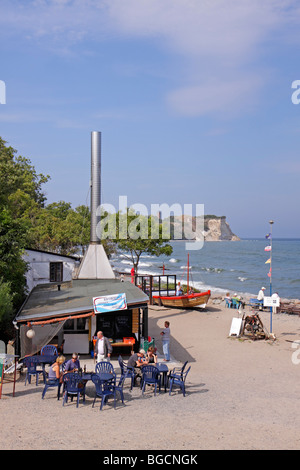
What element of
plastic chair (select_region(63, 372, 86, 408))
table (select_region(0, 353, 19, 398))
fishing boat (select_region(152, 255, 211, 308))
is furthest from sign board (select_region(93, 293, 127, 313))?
fishing boat (select_region(152, 255, 211, 308))

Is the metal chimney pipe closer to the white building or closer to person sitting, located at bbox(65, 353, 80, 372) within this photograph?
the white building

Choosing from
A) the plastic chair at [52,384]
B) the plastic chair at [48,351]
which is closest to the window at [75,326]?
the plastic chair at [48,351]

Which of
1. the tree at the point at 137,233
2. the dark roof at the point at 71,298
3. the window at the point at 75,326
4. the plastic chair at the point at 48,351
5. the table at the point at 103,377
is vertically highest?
the tree at the point at 137,233

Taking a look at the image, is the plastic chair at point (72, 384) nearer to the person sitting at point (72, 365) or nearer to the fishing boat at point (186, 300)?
the person sitting at point (72, 365)

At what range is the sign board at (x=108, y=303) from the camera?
14258 millimetres

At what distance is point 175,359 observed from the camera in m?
15.9

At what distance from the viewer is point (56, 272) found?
27.3m

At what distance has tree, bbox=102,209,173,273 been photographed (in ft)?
125

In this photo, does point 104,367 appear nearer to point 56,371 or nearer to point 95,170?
point 56,371

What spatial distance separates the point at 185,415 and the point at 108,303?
5312mm

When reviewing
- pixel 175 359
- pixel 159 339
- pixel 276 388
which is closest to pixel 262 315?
pixel 159 339

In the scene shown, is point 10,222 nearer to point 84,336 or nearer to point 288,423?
point 84,336

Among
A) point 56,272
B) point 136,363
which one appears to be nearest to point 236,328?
point 136,363

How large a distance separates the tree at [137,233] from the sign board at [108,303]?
74.7 feet
